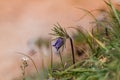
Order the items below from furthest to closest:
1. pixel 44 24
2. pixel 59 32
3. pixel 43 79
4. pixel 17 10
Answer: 1. pixel 17 10
2. pixel 44 24
3. pixel 43 79
4. pixel 59 32

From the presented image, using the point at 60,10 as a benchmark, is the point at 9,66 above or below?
below

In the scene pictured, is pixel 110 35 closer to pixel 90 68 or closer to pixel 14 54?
pixel 90 68

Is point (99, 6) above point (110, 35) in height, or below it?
above

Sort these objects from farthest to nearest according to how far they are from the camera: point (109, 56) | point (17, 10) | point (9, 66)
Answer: point (17, 10) < point (9, 66) < point (109, 56)

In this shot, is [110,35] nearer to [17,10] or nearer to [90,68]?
[90,68]

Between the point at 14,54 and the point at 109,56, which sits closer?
the point at 109,56

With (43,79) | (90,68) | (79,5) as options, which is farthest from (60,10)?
(90,68)

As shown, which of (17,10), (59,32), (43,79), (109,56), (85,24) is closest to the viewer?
(109,56)

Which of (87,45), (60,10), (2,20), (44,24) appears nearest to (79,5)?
(60,10)

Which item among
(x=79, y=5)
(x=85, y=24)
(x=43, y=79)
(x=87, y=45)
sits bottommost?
(x=43, y=79)
